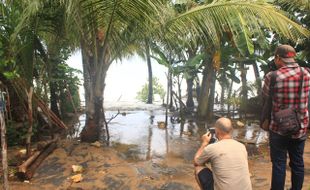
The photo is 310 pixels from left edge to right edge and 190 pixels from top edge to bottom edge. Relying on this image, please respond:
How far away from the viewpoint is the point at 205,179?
3393mm

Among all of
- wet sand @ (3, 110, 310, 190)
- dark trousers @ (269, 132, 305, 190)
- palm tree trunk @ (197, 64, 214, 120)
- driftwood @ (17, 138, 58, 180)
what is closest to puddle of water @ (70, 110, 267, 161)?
wet sand @ (3, 110, 310, 190)

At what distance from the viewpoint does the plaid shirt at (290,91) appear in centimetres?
357

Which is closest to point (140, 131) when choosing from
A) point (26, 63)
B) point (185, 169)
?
point (185, 169)

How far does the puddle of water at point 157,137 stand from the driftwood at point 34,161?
4.42 ft

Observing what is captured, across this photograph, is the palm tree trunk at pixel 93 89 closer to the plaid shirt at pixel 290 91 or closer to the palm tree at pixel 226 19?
the palm tree at pixel 226 19

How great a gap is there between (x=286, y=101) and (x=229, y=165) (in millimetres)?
1040

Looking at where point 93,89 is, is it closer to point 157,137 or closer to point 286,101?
point 157,137

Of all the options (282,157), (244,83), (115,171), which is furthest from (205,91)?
(282,157)

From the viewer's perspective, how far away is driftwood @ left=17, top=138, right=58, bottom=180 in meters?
5.04

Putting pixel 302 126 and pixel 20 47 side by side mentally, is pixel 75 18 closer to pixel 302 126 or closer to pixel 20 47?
pixel 20 47

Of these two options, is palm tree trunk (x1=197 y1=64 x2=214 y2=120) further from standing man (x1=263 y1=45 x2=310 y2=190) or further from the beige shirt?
the beige shirt

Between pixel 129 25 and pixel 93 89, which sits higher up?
pixel 129 25

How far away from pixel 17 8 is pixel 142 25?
79.6 inches

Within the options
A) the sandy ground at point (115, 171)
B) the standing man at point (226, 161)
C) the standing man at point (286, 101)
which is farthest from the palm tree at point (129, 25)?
the standing man at point (226, 161)
